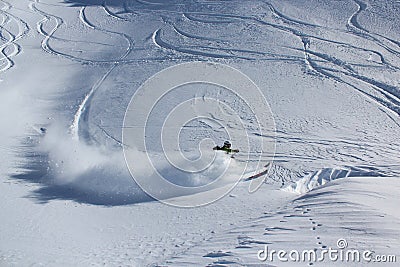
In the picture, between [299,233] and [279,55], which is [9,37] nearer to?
[279,55]

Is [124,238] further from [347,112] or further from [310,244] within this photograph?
[347,112]

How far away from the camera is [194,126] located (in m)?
13.0

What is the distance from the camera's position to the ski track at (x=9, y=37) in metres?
18.5

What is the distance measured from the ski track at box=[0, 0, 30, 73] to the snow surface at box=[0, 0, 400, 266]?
0.10 meters

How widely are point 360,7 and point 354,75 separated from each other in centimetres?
572

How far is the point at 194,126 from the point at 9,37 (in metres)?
11.3

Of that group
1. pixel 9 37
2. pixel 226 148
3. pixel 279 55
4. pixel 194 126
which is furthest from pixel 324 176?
pixel 9 37

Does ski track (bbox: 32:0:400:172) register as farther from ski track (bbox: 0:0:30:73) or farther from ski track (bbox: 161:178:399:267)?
ski track (bbox: 161:178:399:267)

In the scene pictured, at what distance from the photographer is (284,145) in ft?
40.3

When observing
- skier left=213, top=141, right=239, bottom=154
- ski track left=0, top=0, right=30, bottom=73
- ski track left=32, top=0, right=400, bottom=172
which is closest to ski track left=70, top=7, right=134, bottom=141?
ski track left=32, top=0, right=400, bottom=172

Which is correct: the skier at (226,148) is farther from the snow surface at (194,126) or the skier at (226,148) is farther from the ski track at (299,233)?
the ski track at (299,233)

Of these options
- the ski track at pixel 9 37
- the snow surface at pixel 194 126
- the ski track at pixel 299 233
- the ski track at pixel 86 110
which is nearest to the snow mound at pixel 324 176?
the snow surface at pixel 194 126

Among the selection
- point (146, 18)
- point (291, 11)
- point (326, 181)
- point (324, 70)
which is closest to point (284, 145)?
point (326, 181)

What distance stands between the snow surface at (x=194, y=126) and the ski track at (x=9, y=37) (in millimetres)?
101
